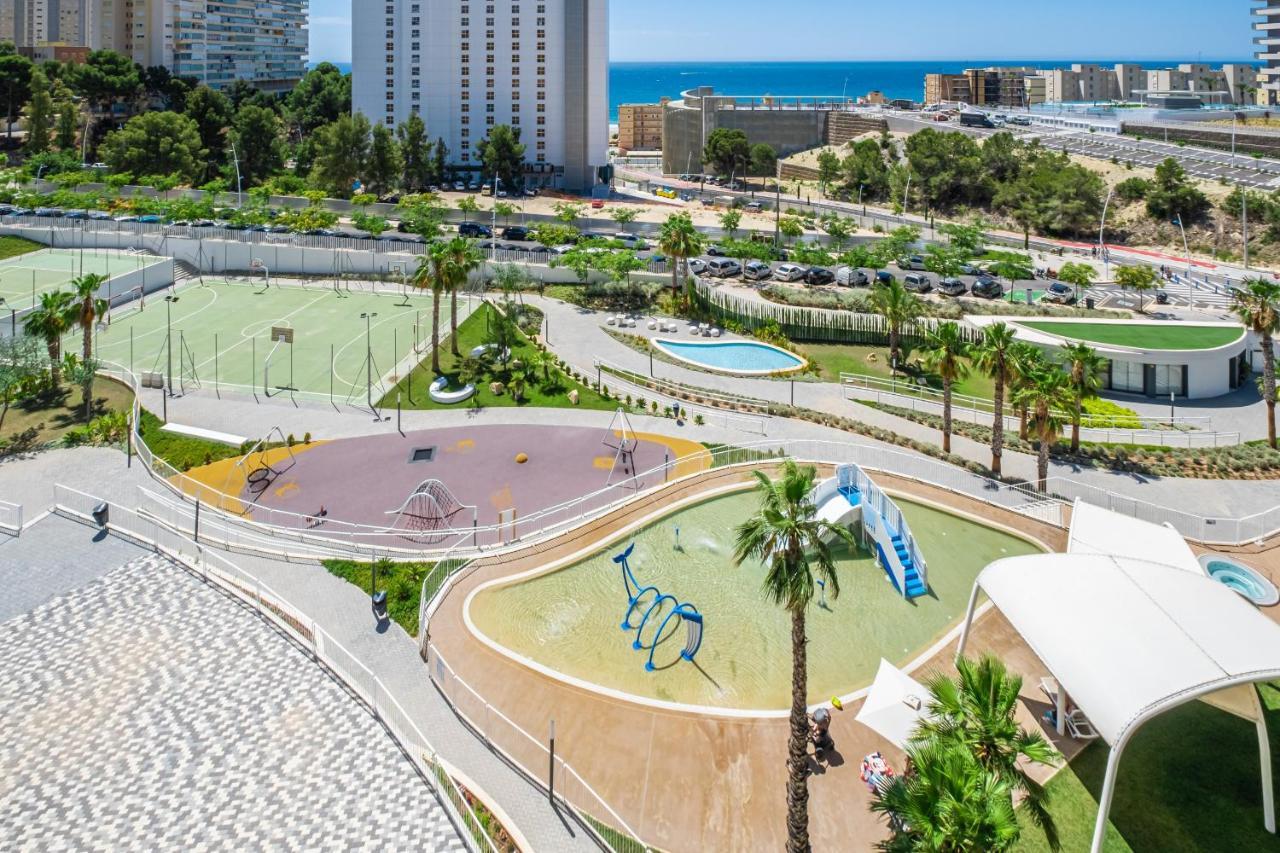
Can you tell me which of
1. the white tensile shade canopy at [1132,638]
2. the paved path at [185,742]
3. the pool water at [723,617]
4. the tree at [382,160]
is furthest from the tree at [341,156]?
the white tensile shade canopy at [1132,638]

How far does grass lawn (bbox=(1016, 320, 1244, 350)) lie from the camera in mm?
45219

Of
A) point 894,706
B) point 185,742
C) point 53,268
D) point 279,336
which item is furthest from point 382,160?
point 894,706

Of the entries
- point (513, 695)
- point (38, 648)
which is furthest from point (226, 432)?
point (513, 695)

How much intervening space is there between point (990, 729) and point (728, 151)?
110m

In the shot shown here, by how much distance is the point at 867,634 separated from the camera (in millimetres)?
23484

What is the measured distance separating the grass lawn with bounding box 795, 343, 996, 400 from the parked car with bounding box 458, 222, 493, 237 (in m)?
34.0

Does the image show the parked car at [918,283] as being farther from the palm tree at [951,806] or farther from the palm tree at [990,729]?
the palm tree at [951,806]

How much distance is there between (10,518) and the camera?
28188 mm

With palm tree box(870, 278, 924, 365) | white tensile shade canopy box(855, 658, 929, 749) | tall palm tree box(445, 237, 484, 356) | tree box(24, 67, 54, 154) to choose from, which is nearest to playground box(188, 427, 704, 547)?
tall palm tree box(445, 237, 484, 356)

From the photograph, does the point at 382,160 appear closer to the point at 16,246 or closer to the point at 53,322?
the point at 16,246

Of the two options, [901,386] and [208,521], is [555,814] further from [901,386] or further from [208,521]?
[901,386]

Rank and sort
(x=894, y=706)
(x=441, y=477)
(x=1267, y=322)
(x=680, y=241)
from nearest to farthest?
(x=894, y=706) → (x=441, y=477) → (x=1267, y=322) → (x=680, y=241)

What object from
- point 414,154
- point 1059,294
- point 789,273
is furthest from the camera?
Result: point 414,154

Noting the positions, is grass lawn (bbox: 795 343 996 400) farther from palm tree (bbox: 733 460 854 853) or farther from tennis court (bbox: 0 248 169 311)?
tennis court (bbox: 0 248 169 311)
